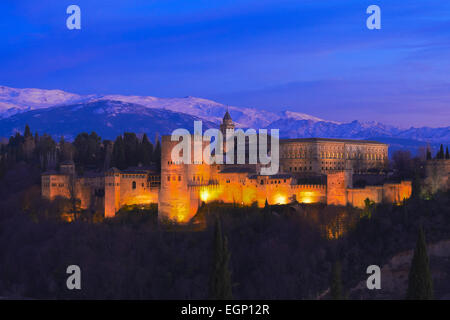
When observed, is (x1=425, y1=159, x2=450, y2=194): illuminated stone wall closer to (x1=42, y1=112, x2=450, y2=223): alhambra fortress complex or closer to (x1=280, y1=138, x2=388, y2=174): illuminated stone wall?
(x1=42, y1=112, x2=450, y2=223): alhambra fortress complex

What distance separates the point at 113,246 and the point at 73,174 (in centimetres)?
1285

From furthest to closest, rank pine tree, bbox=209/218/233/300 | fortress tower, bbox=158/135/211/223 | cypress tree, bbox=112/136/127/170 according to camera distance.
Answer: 1. cypress tree, bbox=112/136/127/170
2. fortress tower, bbox=158/135/211/223
3. pine tree, bbox=209/218/233/300

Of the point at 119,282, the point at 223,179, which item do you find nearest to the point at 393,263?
the point at 223,179

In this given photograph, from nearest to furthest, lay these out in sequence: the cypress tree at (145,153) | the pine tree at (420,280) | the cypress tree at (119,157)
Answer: the pine tree at (420,280) → the cypress tree at (119,157) → the cypress tree at (145,153)

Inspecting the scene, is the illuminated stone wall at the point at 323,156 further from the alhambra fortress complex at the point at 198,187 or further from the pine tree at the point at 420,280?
the pine tree at the point at 420,280

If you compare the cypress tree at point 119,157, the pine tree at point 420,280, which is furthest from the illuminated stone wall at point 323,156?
the pine tree at point 420,280

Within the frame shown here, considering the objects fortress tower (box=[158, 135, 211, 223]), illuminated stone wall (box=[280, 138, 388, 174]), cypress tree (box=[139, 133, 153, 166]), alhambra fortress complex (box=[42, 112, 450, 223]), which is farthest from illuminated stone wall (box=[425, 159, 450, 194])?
cypress tree (box=[139, 133, 153, 166])

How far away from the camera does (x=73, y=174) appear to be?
2645 inches

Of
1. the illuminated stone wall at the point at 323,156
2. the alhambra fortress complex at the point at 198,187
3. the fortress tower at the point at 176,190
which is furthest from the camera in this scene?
the illuminated stone wall at the point at 323,156

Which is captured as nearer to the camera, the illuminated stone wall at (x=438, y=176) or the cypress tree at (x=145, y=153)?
the illuminated stone wall at (x=438, y=176)

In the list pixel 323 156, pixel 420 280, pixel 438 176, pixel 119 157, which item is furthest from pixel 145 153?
pixel 420 280

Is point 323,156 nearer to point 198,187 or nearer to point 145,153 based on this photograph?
point 145,153
